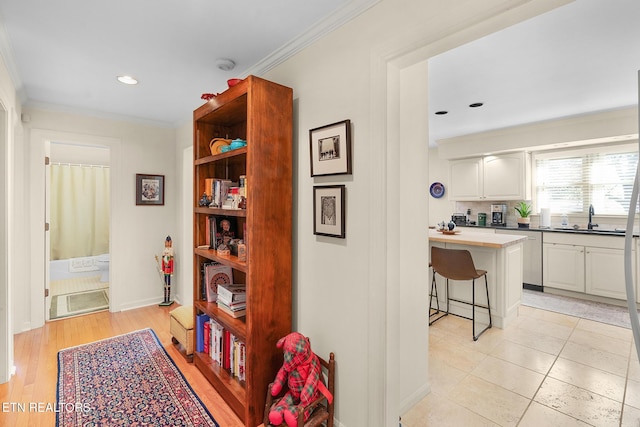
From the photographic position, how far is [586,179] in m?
4.53

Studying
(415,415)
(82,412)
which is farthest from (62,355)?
(415,415)

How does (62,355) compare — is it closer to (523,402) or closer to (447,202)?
(523,402)

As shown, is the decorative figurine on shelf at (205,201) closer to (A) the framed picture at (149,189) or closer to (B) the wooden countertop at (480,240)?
(A) the framed picture at (149,189)

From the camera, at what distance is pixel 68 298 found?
166 inches

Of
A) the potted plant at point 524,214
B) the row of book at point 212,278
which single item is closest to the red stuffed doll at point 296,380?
the row of book at point 212,278

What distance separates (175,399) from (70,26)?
2.46m

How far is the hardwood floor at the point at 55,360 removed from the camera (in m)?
1.96

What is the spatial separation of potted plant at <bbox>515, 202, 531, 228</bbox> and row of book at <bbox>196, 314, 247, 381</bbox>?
4829mm

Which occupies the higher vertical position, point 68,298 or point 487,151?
point 487,151

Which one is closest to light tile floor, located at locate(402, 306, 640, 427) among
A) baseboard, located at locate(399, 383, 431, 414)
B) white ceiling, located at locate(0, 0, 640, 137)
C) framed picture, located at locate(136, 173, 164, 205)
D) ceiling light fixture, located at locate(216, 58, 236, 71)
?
baseboard, located at locate(399, 383, 431, 414)

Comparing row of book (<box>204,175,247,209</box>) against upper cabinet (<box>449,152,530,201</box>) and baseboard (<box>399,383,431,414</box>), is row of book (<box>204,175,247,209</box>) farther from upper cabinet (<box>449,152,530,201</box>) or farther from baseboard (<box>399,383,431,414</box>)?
upper cabinet (<box>449,152,530,201</box>)

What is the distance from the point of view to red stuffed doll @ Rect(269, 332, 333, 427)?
1.64 m

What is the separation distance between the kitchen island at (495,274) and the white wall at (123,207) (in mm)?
3485

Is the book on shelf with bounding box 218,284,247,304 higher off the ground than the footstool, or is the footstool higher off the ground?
the book on shelf with bounding box 218,284,247,304
